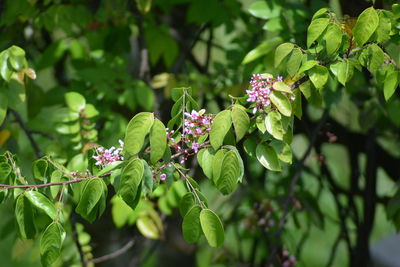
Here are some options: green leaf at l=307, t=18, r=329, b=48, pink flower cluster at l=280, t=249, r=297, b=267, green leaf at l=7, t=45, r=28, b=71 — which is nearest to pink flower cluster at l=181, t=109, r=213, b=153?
green leaf at l=307, t=18, r=329, b=48

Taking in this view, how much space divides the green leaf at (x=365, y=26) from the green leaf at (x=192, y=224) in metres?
0.45

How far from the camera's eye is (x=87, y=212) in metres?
1.14

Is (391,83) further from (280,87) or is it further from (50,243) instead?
(50,243)

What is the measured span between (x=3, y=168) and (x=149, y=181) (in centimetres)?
→ 31

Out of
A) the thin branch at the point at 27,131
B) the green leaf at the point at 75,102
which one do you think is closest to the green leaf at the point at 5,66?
the green leaf at the point at 75,102

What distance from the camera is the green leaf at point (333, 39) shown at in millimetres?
1202

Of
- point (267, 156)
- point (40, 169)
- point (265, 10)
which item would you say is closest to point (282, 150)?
point (267, 156)

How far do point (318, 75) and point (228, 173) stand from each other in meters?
0.26

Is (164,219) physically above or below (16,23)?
below

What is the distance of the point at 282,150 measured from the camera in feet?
4.03

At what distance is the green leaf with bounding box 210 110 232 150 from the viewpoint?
113cm

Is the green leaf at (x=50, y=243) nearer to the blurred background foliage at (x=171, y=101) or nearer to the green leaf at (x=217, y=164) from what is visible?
the green leaf at (x=217, y=164)

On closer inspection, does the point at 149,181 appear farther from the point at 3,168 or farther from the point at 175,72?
the point at 175,72

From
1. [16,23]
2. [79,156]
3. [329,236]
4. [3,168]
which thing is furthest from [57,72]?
[329,236]
